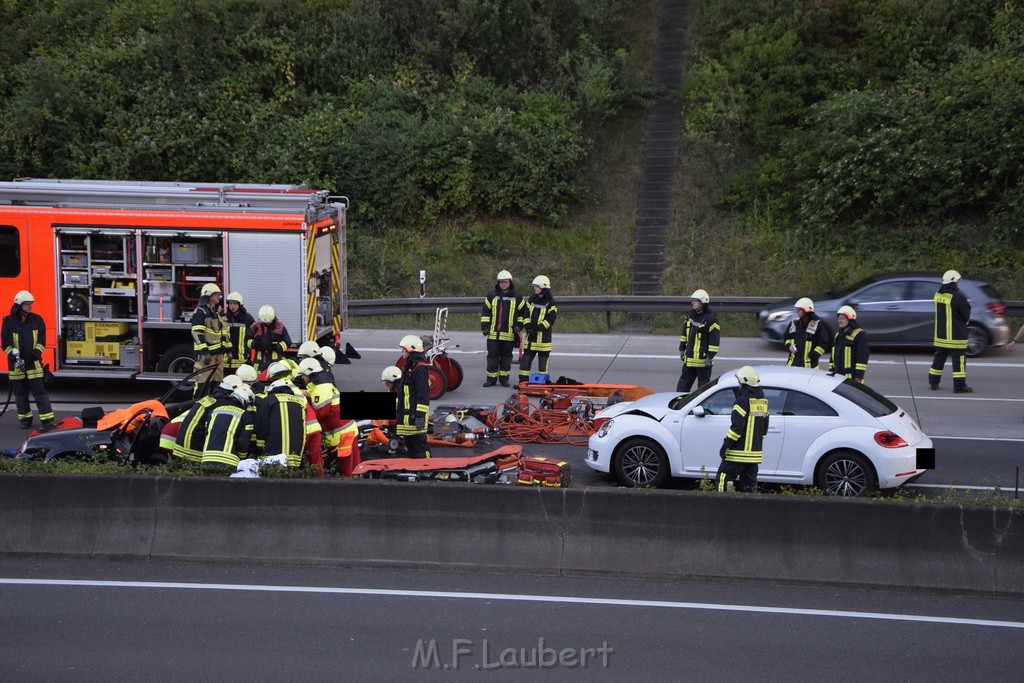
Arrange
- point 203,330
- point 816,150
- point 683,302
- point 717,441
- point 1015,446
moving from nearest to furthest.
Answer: point 717,441 → point 1015,446 → point 203,330 → point 683,302 → point 816,150

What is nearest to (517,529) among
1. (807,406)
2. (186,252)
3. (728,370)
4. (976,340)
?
(807,406)

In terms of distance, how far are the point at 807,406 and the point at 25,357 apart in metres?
9.16

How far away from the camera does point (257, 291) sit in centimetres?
1542

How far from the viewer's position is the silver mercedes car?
18.4 meters

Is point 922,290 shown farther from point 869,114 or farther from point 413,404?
point 413,404

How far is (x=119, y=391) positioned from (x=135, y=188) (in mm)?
2952

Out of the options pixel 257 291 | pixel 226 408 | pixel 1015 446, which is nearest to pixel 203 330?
pixel 257 291

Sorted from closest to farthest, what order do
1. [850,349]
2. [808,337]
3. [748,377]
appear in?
1. [748,377]
2. [850,349]
3. [808,337]

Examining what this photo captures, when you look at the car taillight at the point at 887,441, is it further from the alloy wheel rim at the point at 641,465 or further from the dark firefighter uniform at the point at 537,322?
the dark firefighter uniform at the point at 537,322

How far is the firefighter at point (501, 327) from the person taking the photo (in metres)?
16.0

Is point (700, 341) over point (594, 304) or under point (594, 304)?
under

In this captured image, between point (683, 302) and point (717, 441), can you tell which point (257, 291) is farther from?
point (683, 302)

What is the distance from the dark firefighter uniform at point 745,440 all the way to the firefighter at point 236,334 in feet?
22.1

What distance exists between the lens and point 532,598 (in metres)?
8.55
